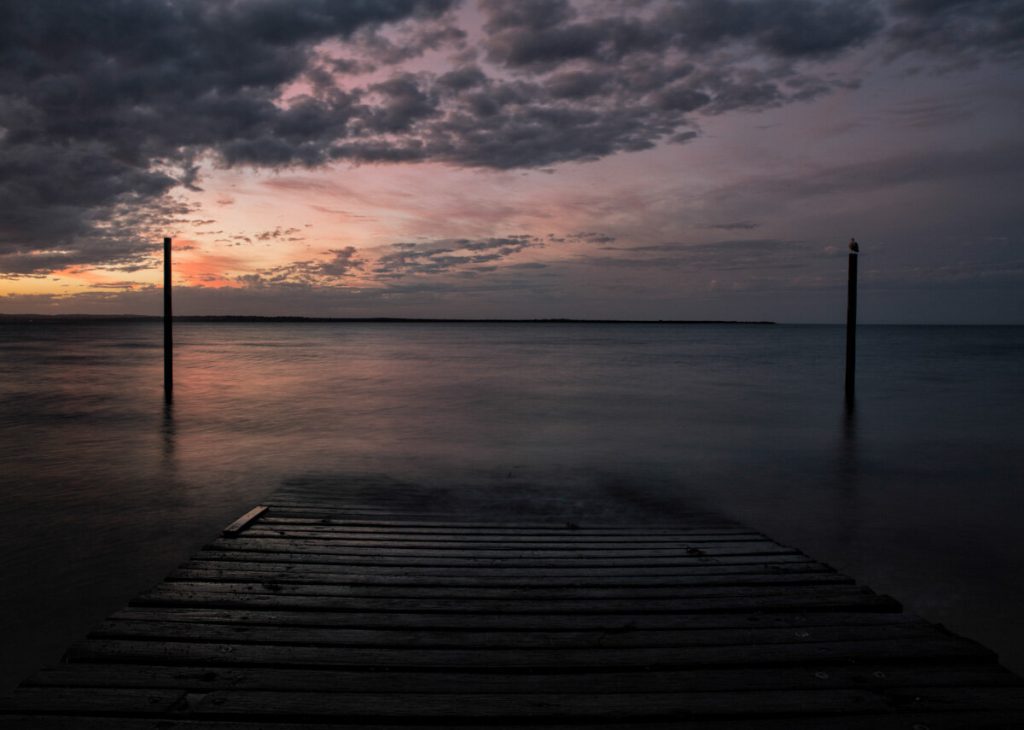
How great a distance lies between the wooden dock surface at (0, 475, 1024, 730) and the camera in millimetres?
3016

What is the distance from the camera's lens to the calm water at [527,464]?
7.48m

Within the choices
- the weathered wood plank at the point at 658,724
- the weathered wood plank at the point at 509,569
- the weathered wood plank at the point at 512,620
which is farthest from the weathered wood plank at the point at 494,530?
the weathered wood plank at the point at 658,724

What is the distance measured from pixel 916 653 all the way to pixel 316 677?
10.4ft

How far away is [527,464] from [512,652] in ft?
32.9

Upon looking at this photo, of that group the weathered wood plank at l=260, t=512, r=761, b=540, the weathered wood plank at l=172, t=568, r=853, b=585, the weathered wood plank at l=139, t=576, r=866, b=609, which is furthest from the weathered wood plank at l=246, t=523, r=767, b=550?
the weathered wood plank at l=139, t=576, r=866, b=609

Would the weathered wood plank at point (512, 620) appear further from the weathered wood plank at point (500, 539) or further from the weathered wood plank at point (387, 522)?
the weathered wood plank at point (387, 522)

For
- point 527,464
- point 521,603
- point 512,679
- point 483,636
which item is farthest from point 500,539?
point 527,464

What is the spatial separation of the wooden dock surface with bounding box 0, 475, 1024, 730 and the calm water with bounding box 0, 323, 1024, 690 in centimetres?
259

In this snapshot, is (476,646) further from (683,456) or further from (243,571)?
(683,456)

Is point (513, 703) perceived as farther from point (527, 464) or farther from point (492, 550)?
point (527, 464)

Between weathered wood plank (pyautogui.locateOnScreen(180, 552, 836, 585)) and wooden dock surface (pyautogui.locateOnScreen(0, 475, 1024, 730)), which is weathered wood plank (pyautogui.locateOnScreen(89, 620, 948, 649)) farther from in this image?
weathered wood plank (pyautogui.locateOnScreen(180, 552, 836, 585))

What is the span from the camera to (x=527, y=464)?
13.6 m

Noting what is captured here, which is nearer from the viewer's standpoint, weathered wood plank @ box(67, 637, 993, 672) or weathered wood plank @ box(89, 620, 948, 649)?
weathered wood plank @ box(67, 637, 993, 672)

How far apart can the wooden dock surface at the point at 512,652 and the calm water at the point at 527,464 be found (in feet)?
8.48
